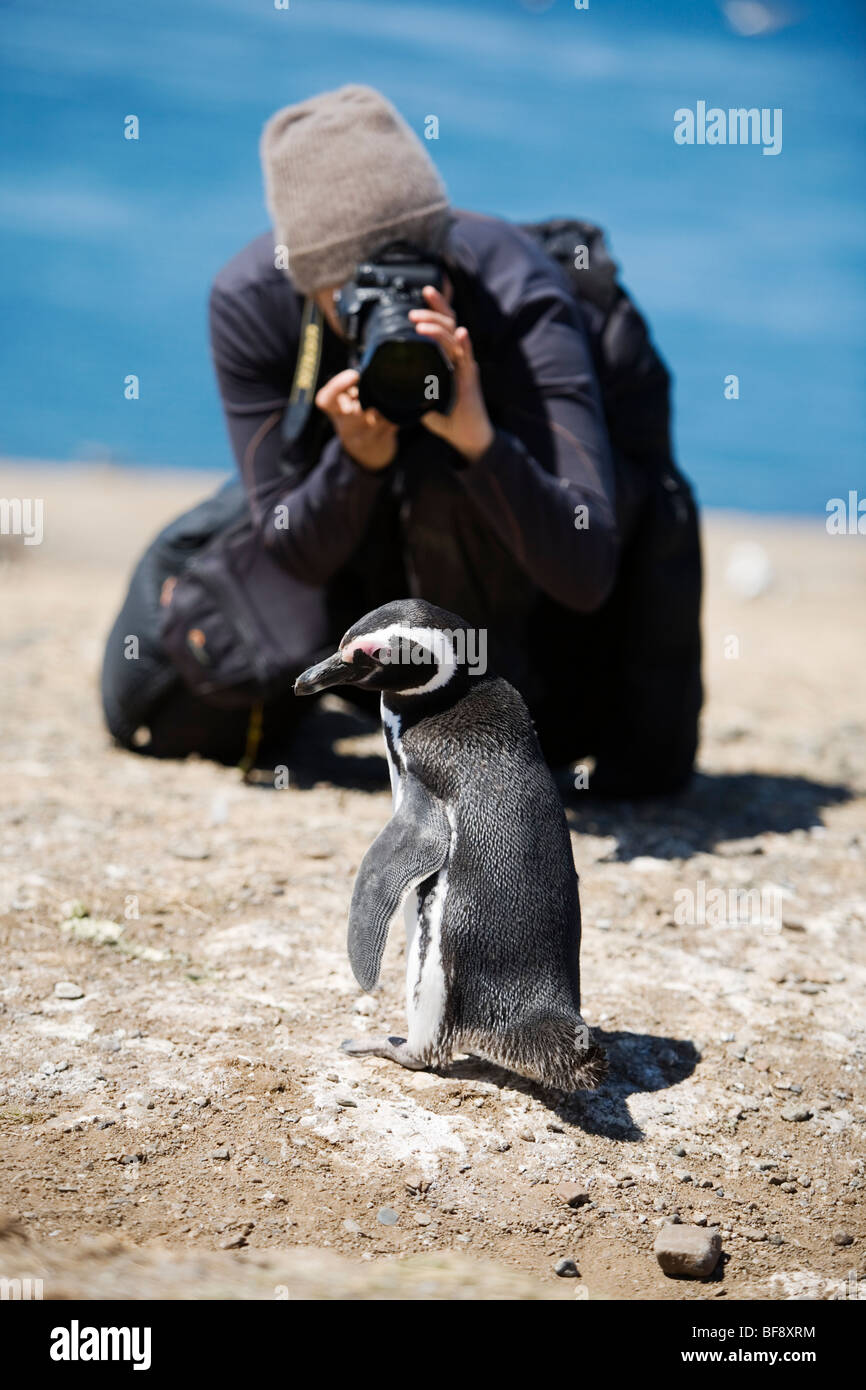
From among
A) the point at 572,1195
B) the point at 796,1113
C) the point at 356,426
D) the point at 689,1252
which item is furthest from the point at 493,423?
the point at 689,1252

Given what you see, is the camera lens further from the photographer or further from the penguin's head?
the penguin's head

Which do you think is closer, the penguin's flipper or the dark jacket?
the penguin's flipper

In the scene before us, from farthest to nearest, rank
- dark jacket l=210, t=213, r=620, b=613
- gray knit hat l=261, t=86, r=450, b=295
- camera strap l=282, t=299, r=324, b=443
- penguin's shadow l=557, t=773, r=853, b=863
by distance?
penguin's shadow l=557, t=773, r=853, b=863 < camera strap l=282, t=299, r=324, b=443 < dark jacket l=210, t=213, r=620, b=613 < gray knit hat l=261, t=86, r=450, b=295

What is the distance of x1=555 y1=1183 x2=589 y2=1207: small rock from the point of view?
1.82 m

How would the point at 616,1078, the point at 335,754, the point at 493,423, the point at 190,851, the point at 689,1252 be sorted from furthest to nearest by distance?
the point at 335,754
the point at 493,423
the point at 190,851
the point at 616,1078
the point at 689,1252

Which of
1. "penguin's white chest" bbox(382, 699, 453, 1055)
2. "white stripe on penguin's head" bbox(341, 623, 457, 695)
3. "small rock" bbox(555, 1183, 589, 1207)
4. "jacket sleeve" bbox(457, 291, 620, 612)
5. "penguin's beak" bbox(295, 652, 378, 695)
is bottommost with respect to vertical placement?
"small rock" bbox(555, 1183, 589, 1207)

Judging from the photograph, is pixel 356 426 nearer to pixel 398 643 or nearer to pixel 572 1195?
pixel 398 643

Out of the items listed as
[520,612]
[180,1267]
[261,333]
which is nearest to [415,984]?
[180,1267]

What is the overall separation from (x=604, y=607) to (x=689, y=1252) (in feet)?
7.49

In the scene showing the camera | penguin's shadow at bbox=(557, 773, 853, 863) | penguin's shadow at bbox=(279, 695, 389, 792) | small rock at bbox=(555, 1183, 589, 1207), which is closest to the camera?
small rock at bbox=(555, 1183, 589, 1207)

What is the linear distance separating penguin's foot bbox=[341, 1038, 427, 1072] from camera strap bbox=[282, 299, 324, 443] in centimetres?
157

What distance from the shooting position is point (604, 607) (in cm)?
375

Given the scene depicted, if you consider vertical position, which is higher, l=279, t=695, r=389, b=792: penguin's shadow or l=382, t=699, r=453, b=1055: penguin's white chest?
l=382, t=699, r=453, b=1055: penguin's white chest

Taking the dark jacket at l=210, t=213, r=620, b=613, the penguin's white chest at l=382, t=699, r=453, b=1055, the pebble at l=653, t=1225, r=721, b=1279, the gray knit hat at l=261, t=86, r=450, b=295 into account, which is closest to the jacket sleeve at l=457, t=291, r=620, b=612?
the dark jacket at l=210, t=213, r=620, b=613
